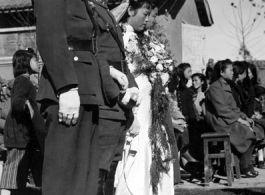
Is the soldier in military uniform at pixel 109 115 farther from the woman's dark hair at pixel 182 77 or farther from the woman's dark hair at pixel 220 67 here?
the woman's dark hair at pixel 182 77

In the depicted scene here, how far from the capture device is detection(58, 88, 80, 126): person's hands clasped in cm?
379

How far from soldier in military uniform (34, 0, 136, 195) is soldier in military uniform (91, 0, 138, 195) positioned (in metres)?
0.21

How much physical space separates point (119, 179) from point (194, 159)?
13.1ft

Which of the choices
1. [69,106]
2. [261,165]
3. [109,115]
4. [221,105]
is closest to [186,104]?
[221,105]

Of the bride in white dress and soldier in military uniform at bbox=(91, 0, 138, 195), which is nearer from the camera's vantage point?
soldier in military uniform at bbox=(91, 0, 138, 195)

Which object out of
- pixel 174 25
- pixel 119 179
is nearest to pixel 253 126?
pixel 119 179

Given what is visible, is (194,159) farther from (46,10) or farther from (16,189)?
(46,10)

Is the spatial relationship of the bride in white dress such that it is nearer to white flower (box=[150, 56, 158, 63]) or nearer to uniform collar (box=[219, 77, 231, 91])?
white flower (box=[150, 56, 158, 63])

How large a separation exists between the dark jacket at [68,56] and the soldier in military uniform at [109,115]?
19 centimetres

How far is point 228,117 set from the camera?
10.7 m

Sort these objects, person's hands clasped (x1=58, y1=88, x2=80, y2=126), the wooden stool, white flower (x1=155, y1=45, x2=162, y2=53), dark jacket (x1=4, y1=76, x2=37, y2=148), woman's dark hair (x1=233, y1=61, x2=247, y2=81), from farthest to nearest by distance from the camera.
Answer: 1. woman's dark hair (x1=233, y1=61, x2=247, y2=81)
2. the wooden stool
3. dark jacket (x1=4, y1=76, x2=37, y2=148)
4. white flower (x1=155, y1=45, x2=162, y2=53)
5. person's hands clasped (x1=58, y1=88, x2=80, y2=126)

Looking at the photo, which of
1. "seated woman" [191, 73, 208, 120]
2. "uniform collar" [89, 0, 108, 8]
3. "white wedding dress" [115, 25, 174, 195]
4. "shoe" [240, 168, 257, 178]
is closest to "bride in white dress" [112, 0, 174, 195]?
"white wedding dress" [115, 25, 174, 195]

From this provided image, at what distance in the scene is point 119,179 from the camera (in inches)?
290

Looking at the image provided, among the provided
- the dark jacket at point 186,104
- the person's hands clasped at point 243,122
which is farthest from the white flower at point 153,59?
the person's hands clasped at point 243,122
